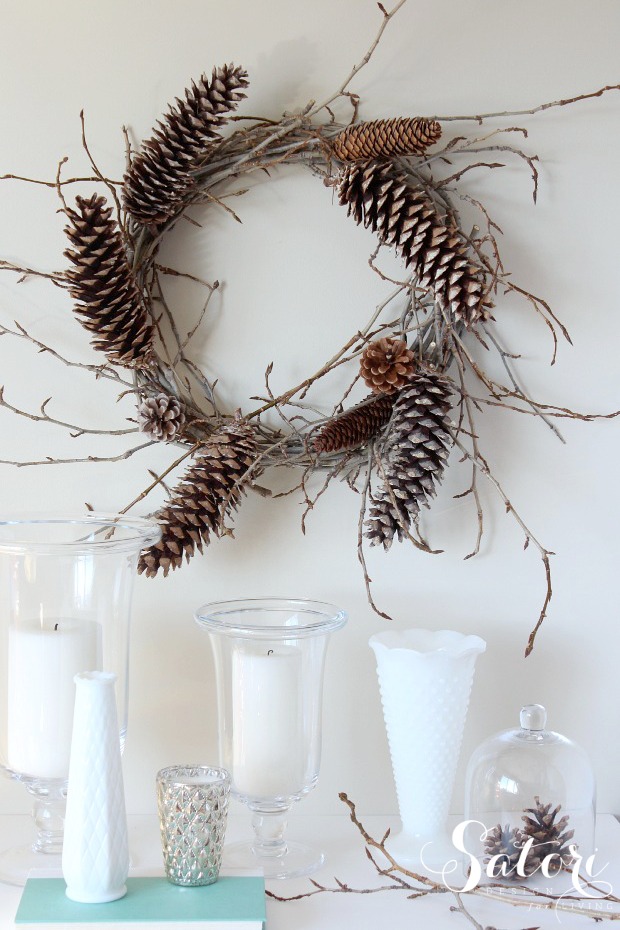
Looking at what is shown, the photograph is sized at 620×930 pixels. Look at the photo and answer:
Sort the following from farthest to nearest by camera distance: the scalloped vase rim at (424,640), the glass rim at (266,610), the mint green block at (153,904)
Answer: the scalloped vase rim at (424,640), the glass rim at (266,610), the mint green block at (153,904)

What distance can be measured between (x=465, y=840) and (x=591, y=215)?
69cm

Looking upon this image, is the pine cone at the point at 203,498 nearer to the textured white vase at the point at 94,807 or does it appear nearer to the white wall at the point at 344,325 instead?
the white wall at the point at 344,325

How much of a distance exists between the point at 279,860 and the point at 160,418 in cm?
46

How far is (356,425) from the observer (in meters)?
0.98

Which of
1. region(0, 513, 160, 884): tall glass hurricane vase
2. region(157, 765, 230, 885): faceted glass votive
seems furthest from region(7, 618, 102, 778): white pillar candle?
region(157, 765, 230, 885): faceted glass votive

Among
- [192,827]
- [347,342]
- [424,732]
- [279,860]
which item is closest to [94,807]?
[192,827]

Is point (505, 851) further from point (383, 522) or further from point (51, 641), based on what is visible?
point (51, 641)

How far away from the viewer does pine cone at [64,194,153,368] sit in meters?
0.90

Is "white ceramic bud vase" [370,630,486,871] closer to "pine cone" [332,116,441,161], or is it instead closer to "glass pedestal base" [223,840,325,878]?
"glass pedestal base" [223,840,325,878]

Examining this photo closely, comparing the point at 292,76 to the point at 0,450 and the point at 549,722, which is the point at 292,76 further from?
the point at 549,722

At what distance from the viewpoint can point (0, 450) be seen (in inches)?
40.7

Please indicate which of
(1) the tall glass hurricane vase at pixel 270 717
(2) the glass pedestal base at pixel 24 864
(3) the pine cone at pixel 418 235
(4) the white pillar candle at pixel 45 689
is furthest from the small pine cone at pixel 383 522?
(2) the glass pedestal base at pixel 24 864

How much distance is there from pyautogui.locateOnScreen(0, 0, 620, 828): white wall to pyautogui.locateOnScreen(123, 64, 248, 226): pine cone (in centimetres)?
6

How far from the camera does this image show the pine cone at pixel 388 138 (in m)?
0.94
